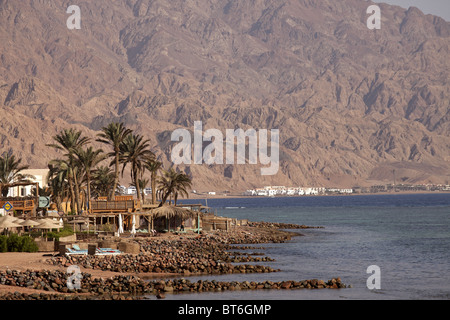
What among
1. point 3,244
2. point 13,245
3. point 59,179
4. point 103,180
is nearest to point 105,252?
point 13,245

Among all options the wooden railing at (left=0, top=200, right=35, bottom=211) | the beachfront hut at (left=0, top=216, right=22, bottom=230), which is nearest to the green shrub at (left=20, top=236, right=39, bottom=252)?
the beachfront hut at (left=0, top=216, right=22, bottom=230)

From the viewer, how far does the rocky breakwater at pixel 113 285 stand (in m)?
32.7

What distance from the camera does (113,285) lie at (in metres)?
34.8

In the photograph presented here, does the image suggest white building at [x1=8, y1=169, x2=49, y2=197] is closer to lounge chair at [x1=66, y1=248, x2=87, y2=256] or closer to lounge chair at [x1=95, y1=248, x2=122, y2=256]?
lounge chair at [x1=95, y1=248, x2=122, y2=256]

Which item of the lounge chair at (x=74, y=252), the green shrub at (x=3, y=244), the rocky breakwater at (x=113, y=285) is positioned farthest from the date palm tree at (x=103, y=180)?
the rocky breakwater at (x=113, y=285)

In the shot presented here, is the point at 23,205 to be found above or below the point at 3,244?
above

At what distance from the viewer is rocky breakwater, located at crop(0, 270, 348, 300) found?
3272cm

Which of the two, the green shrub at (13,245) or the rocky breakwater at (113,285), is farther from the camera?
the green shrub at (13,245)

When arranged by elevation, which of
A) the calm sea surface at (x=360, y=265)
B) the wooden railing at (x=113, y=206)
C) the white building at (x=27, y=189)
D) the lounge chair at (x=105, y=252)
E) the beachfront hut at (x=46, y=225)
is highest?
the white building at (x=27, y=189)

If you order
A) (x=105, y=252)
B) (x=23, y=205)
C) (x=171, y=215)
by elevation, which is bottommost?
(x=105, y=252)

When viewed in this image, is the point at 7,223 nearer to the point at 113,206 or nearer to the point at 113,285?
the point at 113,285

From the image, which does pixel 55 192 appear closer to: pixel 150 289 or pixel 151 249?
pixel 151 249

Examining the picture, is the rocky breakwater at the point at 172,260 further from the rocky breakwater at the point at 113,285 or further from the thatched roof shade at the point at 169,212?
the rocky breakwater at the point at 113,285
